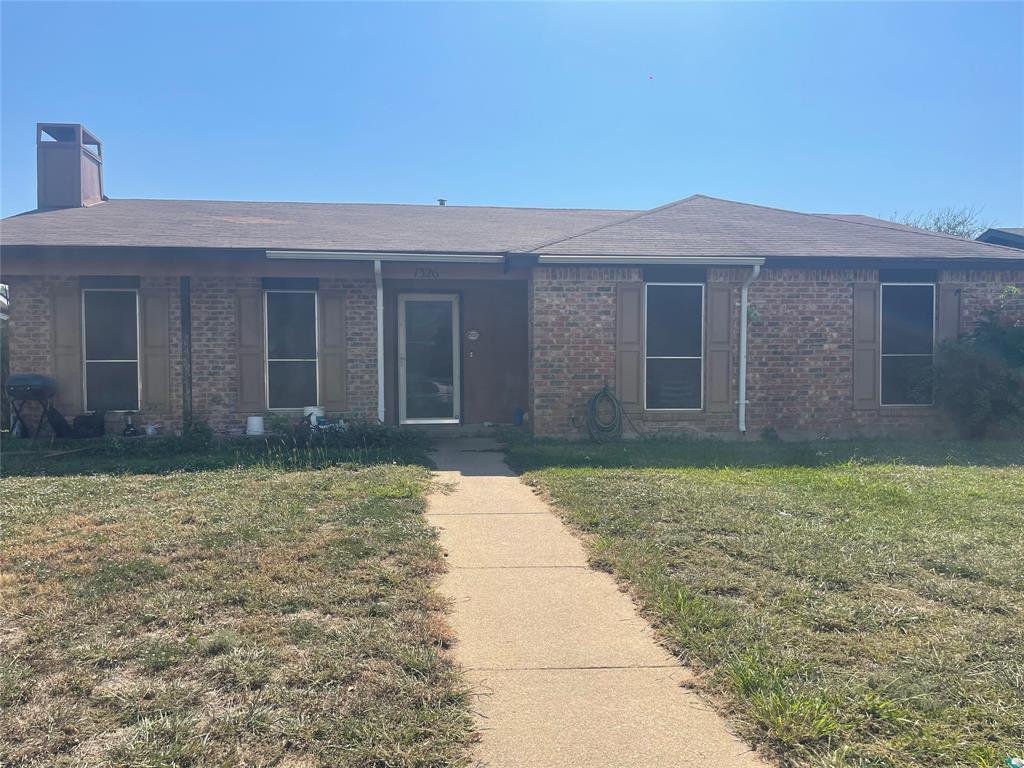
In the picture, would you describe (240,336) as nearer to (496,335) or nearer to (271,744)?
(496,335)

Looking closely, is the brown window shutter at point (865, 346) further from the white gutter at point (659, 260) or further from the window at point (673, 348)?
the window at point (673, 348)

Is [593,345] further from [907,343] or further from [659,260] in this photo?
[907,343]

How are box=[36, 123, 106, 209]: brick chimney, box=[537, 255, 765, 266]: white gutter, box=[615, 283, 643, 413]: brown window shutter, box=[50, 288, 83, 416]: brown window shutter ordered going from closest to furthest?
box=[537, 255, 765, 266]: white gutter < box=[50, 288, 83, 416]: brown window shutter < box=[615, 283, 643, 413]: brown window shutter < box=[36, 123, 106, 209]: brick chimney

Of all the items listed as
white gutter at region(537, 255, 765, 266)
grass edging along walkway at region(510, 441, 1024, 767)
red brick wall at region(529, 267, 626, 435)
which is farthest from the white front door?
grass edging along walkway at region(510, 441, 1024, 767)

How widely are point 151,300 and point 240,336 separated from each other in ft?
4.16

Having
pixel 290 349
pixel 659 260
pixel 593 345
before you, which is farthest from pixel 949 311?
pixel 290 349

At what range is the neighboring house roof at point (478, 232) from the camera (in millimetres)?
10211

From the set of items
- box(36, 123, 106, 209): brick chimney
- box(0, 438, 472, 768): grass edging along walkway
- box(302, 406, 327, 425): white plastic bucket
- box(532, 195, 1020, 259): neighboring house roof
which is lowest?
box(0, 438, 472, 768): grass edging along walkway

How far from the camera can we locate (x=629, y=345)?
10.5 meters

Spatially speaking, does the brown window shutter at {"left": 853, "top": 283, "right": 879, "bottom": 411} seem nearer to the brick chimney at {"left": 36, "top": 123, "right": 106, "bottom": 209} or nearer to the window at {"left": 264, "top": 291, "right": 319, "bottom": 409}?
the window at {"left": 264, "top": 291, "right": 319, "bottom": 409}

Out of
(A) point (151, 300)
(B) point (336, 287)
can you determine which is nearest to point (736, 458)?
(B) point (336, 287)

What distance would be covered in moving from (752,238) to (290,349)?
6.87 metres

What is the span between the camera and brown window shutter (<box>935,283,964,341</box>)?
10.9 meters

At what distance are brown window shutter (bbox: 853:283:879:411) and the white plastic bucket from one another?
7461 millimetres
